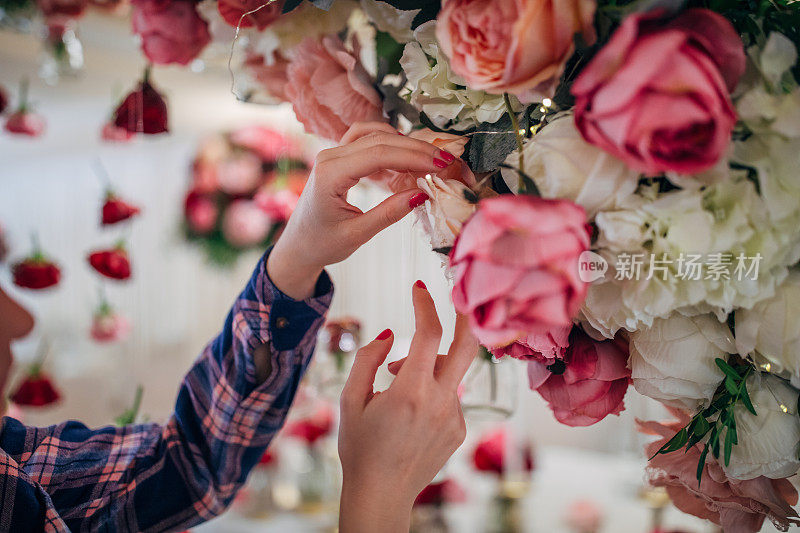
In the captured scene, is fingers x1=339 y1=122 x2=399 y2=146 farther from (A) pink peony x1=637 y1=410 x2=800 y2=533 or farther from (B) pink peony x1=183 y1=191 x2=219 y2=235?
(B) pink peony x1=183 y1=191 x2=219 y2=235

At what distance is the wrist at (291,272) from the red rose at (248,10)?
0.24m

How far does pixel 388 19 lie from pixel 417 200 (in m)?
0.20

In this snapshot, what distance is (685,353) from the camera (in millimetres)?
426

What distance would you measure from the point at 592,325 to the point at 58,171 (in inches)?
100.0

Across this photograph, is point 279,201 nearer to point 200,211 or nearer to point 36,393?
point 200,211

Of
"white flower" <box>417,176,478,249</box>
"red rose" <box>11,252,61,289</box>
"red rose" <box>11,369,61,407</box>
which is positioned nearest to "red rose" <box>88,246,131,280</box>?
"red rose" <box>11,252,61,289</box>

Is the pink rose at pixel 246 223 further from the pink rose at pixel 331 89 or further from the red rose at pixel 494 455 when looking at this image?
the pink rose at pixel 331 89

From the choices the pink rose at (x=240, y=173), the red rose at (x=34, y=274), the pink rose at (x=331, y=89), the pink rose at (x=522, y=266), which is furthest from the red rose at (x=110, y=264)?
the pink rose at (x=522, y=266)

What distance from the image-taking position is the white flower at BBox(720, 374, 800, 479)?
44 centimetres

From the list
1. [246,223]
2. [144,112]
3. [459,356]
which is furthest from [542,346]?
[246,223]

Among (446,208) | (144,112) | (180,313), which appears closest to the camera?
(446,208)

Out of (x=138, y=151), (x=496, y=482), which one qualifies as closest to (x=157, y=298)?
(x=138, y=151)

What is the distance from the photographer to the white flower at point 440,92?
17.5 inches

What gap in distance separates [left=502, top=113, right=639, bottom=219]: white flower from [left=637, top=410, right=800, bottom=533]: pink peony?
0.29 metres
